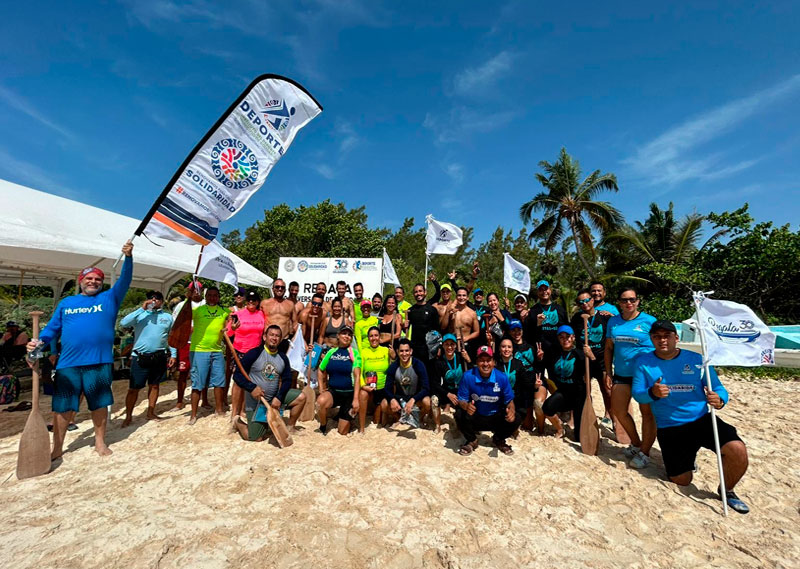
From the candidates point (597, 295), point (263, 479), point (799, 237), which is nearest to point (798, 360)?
point (799, 237)

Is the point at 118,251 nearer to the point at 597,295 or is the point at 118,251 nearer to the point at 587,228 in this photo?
the point at 597,295

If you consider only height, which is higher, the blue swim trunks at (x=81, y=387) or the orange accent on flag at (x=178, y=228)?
the orange accent on flag at (x=178, y=228)

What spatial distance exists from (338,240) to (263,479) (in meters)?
21.0

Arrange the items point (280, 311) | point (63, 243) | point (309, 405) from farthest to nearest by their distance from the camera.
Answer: point (280, 311) → point (63, 243) → point (309, 405)

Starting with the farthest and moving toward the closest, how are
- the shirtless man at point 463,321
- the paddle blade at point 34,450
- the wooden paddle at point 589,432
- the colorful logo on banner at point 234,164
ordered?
the shirtless man at point 463,321
the colorful logo on banner at point 234,164
the wooden paddle at point 589,432
the paddle blade at point 34,450

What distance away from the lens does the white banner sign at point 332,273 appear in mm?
10180

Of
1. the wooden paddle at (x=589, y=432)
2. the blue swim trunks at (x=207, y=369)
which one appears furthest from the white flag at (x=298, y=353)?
the wooden paddle at (x=589, y=432)

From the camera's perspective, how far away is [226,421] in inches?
196

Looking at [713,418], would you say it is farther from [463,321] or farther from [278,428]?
[278,428]

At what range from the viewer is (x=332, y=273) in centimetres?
1023

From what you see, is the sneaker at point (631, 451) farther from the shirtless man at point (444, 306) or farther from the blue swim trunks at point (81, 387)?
the blue swim trunks at point (81, 387)

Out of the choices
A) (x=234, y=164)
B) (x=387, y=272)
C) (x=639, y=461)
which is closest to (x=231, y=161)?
(x=234, y=164)

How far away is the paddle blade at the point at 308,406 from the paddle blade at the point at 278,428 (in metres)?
0.60

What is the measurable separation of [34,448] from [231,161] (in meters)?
3.50
